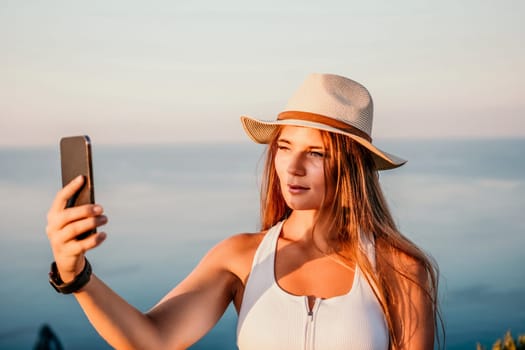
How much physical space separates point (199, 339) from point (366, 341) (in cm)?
64

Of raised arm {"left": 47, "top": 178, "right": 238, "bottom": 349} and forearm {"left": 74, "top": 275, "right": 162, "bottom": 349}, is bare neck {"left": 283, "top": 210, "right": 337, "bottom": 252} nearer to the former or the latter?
raised arm {"left": 47, "top": 178, "right": 238, "bottom": 349}

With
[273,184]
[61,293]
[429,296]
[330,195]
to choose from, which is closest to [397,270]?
[429,296]

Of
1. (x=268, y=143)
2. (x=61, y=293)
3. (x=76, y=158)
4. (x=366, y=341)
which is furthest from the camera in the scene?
(x=268, y=143)

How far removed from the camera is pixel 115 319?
109 inches

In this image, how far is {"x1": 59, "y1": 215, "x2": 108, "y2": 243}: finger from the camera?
218cm

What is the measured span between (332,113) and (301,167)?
1.01ft

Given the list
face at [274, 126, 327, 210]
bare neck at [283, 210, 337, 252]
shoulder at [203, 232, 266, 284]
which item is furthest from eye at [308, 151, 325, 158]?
shoulder at [203, 232, 266, 284]

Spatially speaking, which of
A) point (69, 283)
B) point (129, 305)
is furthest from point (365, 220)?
point (69, 283)

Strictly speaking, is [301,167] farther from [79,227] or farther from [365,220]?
[79,227]

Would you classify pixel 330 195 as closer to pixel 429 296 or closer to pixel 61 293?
pixel 429 296

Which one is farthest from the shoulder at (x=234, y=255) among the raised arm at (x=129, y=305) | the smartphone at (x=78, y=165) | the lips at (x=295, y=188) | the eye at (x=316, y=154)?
the smartphone at (x=78, y=165)

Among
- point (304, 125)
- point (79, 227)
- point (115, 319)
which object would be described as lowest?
point (115, 319)

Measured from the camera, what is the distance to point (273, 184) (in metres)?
3.62

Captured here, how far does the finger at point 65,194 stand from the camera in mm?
2207
